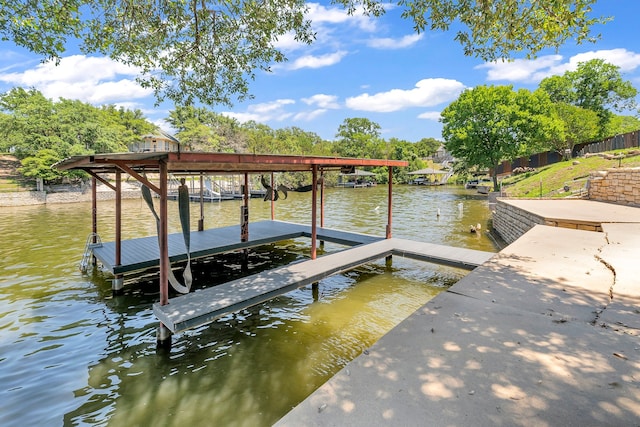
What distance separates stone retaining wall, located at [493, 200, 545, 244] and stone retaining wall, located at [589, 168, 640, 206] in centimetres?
384

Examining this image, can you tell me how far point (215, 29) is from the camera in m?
7.23

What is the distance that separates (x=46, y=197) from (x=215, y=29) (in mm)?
26845

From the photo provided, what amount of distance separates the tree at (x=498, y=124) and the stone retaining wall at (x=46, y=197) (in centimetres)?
3168

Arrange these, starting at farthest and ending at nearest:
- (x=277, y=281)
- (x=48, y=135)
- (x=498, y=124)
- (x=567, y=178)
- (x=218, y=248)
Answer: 1. (x=48, y=135)
2. (x=498, y=124)
3. (x=567, y=178)
4. (x=218, y=248)
5. (x=277, y=281)

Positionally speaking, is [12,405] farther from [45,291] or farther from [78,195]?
[78,195]

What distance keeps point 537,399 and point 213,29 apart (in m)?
8.42

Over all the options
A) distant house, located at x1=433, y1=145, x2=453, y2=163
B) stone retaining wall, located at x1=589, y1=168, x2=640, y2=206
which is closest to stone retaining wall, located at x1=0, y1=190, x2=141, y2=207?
stone retaining wall, located at x1=589, y1=168, x2=640, y2=206

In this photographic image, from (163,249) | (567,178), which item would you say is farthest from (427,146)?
(163,249)

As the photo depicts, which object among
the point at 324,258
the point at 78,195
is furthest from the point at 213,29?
the point at 78,195

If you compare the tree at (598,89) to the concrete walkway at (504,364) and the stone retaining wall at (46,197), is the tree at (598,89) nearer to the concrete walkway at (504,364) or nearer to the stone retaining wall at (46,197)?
the concrete walkway at (504,364)

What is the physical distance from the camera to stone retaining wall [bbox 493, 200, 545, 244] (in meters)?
9.69

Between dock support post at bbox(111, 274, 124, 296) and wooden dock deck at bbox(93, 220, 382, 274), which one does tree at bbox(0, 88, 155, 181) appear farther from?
dock support post at bbox(111, 274, 124, 296)

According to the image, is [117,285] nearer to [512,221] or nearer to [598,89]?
[512,221]

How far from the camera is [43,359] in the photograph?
451 cm
